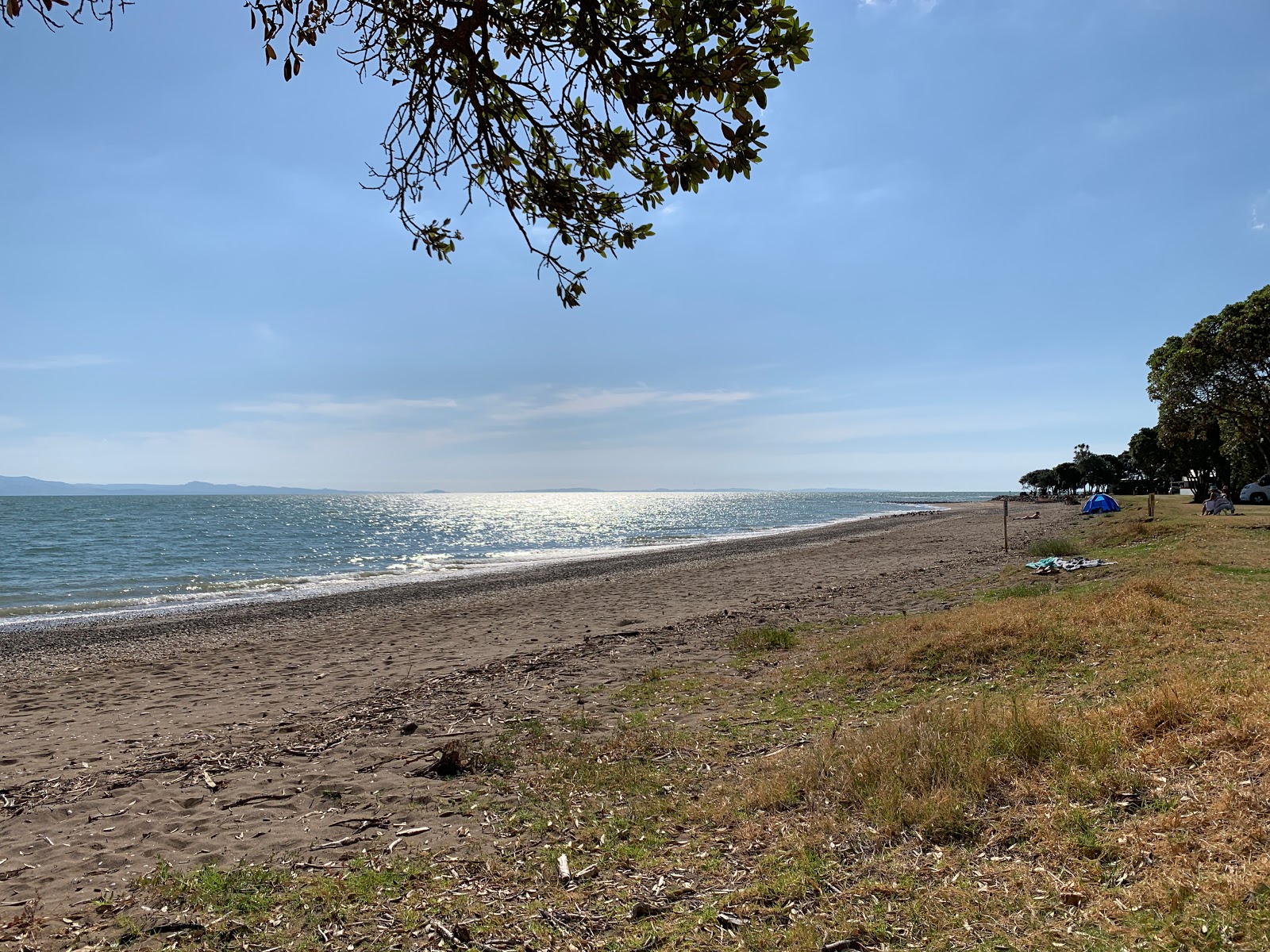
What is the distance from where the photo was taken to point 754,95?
416cm

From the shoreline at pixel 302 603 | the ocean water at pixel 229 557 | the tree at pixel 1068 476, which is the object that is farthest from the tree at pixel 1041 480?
the shoreline at pixel 302 603

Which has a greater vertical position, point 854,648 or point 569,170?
point 569,170

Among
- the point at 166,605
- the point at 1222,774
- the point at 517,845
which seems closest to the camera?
the point at 1222,774

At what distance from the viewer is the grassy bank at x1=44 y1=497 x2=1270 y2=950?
12.6 feet

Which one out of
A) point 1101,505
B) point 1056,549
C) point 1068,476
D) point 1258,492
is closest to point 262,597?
point 1056,549

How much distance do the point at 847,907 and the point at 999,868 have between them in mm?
1006

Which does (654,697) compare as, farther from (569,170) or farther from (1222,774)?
(569,170)

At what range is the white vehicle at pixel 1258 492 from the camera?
4903 centimetres

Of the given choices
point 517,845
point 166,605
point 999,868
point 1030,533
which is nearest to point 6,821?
point 517,845

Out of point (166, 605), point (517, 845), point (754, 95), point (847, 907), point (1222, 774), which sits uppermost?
point (754, 95)

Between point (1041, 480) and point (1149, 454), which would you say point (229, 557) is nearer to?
point (1149, 454)

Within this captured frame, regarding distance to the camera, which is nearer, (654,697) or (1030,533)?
(654,697)

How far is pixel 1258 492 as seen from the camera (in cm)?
4916

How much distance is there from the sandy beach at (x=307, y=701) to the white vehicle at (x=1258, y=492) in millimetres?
38891
